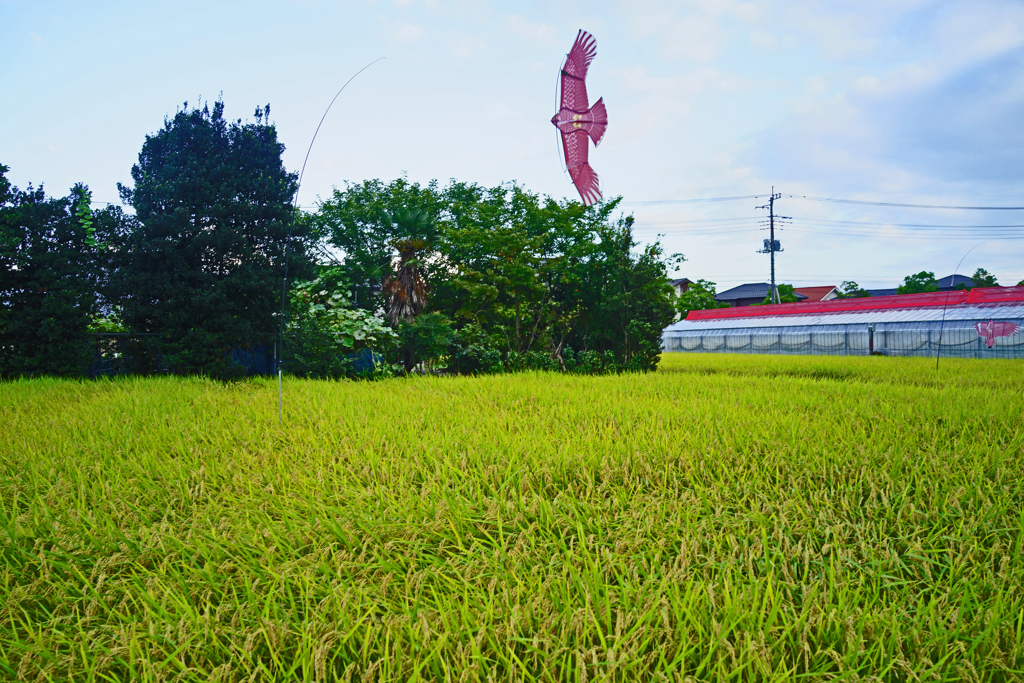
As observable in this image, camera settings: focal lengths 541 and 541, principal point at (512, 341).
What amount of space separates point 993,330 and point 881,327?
412cm

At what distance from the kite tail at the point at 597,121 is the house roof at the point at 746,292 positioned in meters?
63.8

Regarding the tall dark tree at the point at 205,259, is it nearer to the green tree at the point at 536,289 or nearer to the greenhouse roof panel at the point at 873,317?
the green tree at the point at 536,289

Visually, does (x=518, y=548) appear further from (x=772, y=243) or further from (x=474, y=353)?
(x=772, y=243)

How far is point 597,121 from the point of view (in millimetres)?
5809

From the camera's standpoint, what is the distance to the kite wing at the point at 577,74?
18.0 feet

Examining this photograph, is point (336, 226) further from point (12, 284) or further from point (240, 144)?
point (12, 284)

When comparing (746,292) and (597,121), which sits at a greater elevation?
(746,292)

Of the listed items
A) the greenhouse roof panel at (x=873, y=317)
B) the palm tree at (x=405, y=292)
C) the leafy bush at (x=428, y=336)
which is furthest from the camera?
the greenhouse roof panel at (x=873, y=317)

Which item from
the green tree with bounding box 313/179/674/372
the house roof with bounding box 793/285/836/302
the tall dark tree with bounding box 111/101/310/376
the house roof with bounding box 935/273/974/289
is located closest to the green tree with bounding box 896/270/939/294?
the house roof with bounding box 935/273/974/289

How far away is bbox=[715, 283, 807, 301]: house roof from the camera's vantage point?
64.1 meters

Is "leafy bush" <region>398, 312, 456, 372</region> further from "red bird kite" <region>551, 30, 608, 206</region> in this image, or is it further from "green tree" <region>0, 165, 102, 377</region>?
"red bird kite" <region>551, 30, 608, 206</region>

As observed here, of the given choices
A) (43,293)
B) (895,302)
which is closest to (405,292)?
A: (43,293)

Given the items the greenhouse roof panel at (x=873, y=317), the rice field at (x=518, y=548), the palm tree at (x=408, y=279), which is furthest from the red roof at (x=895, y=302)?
the rice field at (x=518, y=548)

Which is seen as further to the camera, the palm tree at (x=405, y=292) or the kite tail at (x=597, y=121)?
the palm tree at (x=405, y=292)
